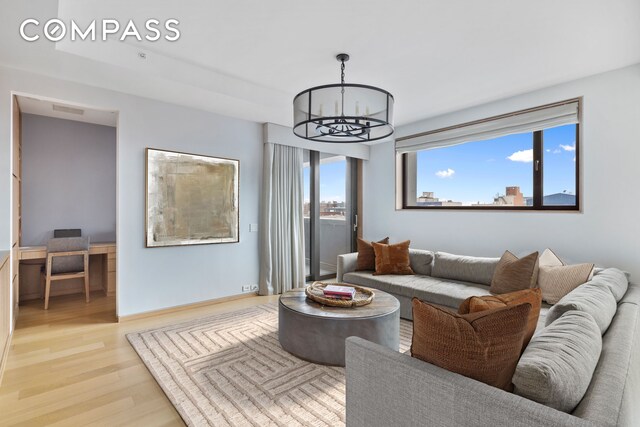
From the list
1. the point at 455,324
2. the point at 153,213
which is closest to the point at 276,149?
the point at 153,213

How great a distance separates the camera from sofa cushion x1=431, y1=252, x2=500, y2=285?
136 inches

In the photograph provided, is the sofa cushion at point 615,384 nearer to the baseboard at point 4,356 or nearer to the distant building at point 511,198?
the distant building at point 511,198

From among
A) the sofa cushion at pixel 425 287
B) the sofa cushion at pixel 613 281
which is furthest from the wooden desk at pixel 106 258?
the sofa cushion at pixel 613 281

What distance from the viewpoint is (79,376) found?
234 cm

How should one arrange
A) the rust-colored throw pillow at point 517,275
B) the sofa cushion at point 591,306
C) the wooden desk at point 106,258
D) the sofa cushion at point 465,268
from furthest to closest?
1. the wooden desk at point 106,258
2. the sofa cushion at point 465,268
3. the rust-colored throw pillow at point 517,275
4. the sofa cushion at point 591,306

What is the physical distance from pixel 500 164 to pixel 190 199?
4.04 metres

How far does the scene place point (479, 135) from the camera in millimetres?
4129

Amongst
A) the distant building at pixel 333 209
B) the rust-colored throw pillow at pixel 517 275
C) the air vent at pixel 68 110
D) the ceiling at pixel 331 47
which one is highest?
the ceiling at pixel 331 47

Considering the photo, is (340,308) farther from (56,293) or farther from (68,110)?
(56,293)

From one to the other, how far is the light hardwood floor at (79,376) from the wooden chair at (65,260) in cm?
47

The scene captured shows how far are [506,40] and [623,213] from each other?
204cm

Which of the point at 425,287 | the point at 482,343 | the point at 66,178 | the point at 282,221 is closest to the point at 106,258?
the point at 66,178

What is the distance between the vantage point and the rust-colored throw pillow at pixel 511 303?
4.42 feet

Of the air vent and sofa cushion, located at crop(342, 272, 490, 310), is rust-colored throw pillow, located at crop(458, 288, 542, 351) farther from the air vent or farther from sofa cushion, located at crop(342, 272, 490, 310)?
the air vent
